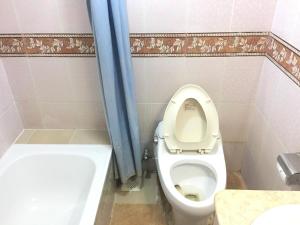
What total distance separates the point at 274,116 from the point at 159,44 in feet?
2.36

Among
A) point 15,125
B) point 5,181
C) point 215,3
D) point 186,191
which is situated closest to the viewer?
point 215,3

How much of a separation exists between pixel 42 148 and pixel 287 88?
1.39 metres

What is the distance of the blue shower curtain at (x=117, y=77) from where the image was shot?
47.9 inches

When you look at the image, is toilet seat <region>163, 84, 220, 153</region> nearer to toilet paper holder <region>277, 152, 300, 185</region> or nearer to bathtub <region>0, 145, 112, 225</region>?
bathtub <region>0, 145, 112, 225</region>

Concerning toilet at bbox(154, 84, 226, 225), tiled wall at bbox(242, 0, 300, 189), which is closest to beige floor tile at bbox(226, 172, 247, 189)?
tiled wall at bbox(242, 0, 300, 189)


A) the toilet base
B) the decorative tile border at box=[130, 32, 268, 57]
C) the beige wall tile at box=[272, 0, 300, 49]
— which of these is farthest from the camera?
the decorative tile border at box=[130, 32, 268, 57]

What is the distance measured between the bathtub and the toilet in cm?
36

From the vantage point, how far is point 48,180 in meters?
1.64

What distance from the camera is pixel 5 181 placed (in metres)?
1.48

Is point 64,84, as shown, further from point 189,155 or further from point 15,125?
point 189,155

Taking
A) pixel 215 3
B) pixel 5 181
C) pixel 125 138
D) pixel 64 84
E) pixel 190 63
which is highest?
pixel 215 3

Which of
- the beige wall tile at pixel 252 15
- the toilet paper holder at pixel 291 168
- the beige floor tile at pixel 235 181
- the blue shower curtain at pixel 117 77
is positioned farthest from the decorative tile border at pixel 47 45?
the beige floor tile at pixel 235 181

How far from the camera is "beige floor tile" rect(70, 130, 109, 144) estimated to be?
168cm

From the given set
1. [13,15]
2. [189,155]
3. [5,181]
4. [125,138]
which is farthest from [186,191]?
[13,15]
